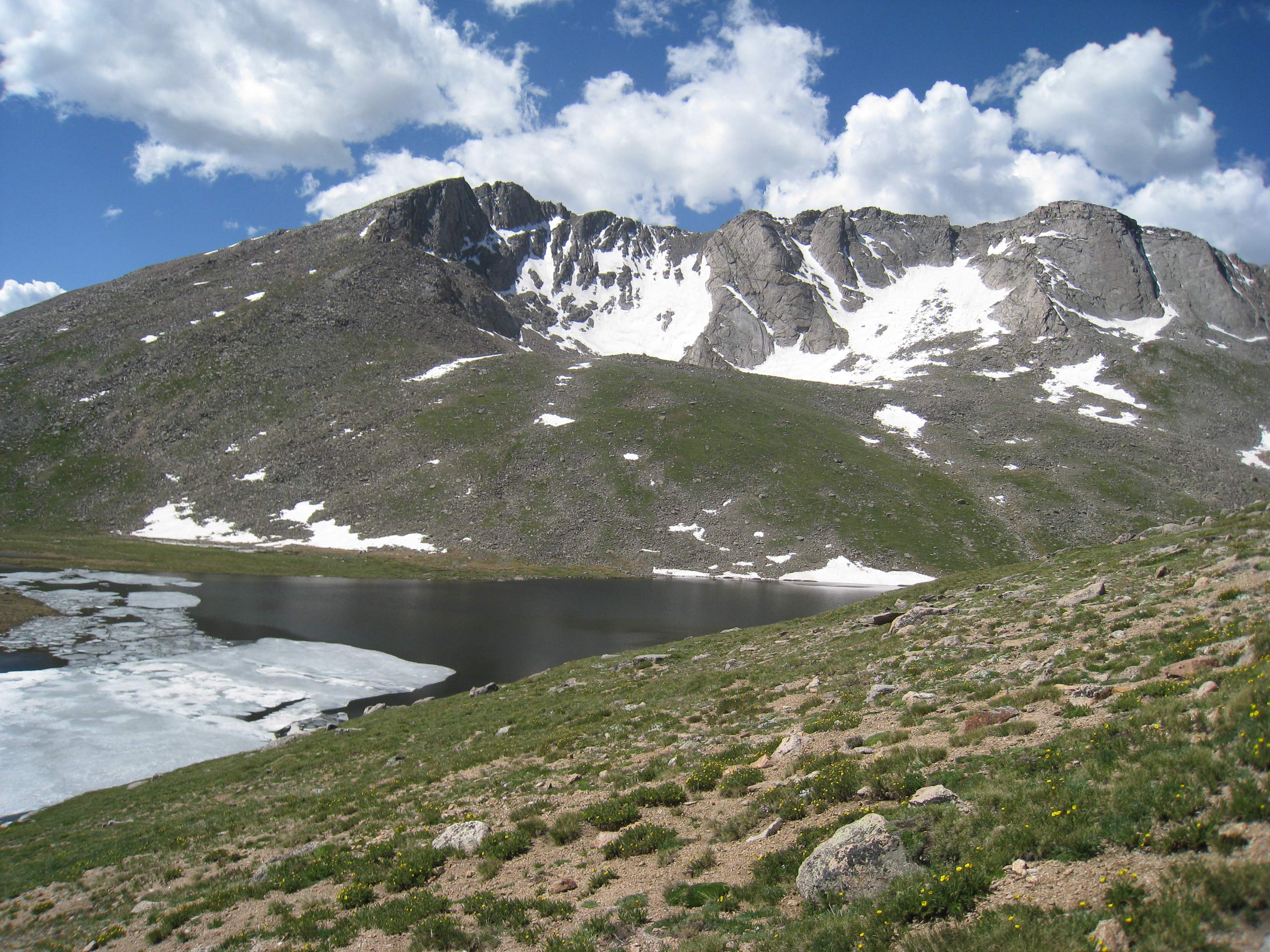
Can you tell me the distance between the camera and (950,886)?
7746 mm

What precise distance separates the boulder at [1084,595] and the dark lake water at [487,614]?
34.0 metres

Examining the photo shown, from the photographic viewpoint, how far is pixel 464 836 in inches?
553

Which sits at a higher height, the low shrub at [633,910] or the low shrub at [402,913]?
the low shrub at [633,910]

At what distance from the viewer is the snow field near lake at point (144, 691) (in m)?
29.3

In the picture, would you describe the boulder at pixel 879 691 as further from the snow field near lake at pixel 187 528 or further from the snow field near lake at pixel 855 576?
the snow field near lake at pixel 187 528

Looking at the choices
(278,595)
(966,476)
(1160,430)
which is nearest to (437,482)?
(278,595)

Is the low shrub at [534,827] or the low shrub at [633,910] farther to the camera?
the low shrub at [534,827]

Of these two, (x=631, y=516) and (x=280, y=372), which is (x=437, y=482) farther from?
(x=280, y=372)

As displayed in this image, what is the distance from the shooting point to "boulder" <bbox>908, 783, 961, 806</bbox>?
9.70 m

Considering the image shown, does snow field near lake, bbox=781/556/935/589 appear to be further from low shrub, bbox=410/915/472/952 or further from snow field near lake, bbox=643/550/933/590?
low shrub, bbox=410/915/472/952

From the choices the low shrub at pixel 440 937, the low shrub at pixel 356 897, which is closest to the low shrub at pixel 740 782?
the low shrub at pixel 440 937

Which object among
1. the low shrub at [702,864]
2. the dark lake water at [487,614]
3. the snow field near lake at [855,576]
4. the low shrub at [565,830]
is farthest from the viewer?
the snow field near lake at [855,576]

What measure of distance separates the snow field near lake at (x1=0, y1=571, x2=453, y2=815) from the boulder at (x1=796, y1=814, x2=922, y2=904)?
1292 inches

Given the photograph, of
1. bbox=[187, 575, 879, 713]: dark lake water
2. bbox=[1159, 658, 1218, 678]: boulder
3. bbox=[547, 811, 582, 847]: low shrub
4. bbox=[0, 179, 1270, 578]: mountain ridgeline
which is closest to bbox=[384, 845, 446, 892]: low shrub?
bbox=[547, 811, 582, 847]: low shrub
